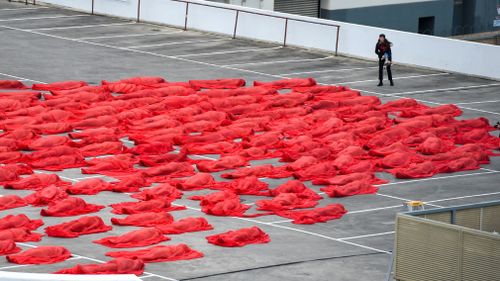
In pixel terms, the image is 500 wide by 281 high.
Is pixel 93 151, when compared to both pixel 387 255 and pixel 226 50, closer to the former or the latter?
pixel 387 255

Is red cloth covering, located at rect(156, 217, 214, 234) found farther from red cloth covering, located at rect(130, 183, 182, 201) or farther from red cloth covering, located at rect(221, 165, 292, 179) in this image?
red cloth covering, located at rect(221, 165, 292, 179)

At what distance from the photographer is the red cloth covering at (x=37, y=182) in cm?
3231

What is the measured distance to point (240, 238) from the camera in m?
28.6

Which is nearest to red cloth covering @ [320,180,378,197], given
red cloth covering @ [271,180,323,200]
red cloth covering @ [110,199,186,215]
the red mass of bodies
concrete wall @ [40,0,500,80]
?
the red mass of bodies

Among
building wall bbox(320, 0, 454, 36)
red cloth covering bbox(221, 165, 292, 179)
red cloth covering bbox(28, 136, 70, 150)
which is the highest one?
building wall bbox(320, 0, 454, 36)

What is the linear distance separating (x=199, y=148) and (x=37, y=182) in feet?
19.4

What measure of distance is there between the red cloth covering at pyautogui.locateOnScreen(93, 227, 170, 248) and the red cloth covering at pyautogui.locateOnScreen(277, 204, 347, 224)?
3668 mm

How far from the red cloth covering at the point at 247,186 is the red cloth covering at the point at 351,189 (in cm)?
155

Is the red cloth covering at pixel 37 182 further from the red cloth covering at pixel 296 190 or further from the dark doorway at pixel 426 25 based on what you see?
the dark doorway at pixel 426 25

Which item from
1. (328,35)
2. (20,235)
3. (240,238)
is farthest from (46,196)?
(328,35)

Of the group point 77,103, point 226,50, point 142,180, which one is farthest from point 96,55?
point 142,180

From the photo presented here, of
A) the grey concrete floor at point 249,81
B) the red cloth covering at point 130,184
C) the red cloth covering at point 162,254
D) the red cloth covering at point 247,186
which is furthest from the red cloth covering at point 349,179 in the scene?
the red cloth covering at point 162,254

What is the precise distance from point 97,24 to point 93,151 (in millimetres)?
21432

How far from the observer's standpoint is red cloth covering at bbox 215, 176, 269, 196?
1296 inches
